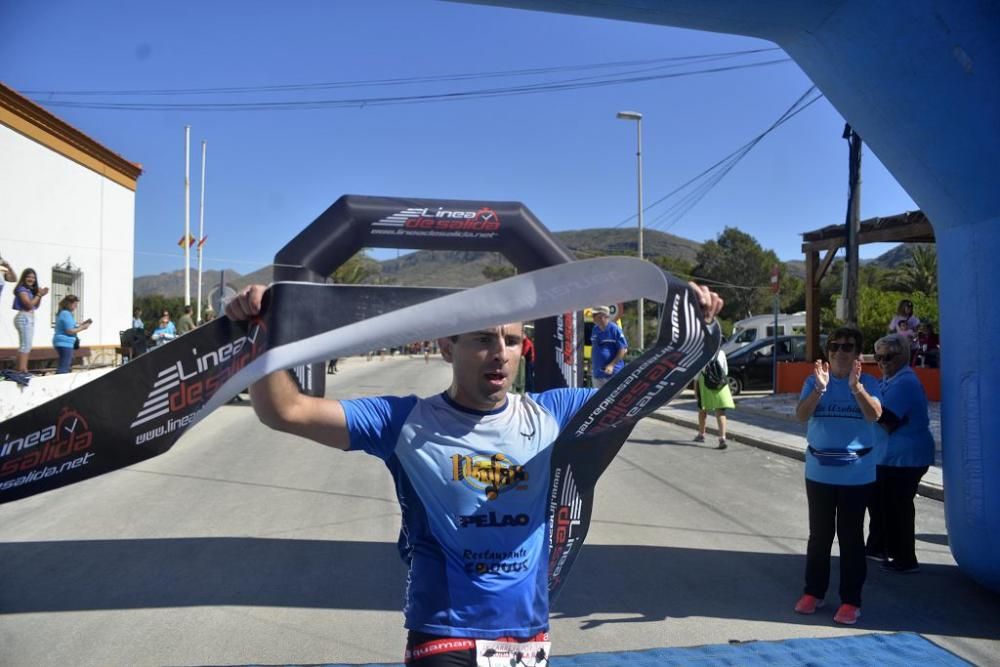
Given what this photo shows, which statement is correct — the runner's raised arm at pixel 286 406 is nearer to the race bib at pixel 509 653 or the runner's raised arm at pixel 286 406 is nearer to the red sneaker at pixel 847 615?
the race bib at pixel 509 653

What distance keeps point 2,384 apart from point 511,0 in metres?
7.54

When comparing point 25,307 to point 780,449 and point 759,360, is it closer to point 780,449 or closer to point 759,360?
point 780,449

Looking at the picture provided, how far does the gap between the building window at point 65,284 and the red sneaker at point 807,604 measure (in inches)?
831

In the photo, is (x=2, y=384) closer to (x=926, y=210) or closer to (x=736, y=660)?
(x=736, y=660)

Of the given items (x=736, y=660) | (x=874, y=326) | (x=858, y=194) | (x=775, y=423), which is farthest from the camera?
(x=874, y=326)

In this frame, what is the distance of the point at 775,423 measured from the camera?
1338 cm

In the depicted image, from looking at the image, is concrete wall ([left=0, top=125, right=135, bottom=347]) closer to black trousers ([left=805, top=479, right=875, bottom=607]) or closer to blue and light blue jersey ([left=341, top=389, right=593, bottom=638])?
black trousers ([left=805, top=479, right=875, bottom=607])

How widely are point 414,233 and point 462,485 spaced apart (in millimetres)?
7641

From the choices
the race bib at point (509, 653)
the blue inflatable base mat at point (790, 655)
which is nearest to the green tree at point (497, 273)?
the blue inflatable base mat at point (790, 655)

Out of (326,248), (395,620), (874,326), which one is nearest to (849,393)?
(395,620)

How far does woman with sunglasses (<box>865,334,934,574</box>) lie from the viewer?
536 cm

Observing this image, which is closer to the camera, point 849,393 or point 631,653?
point 631,653

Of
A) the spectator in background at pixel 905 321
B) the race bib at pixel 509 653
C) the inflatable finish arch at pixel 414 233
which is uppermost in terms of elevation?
the inflatable finish arch at pixel 414 233

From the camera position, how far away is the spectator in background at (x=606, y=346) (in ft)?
37.0
